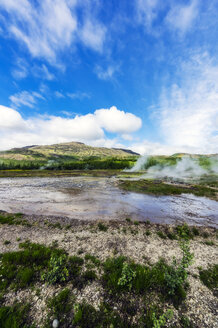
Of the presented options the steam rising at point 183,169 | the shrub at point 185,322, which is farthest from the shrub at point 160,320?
the steam rising at point 183,169

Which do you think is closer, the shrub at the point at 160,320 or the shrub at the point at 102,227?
the shrub at the point at 160,320

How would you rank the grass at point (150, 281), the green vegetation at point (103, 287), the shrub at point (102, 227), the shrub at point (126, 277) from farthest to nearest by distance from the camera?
the shrub at point (102, 227)
the shrub at point (126, 277)
the grass at point (150, 281)
the green vegetation at point (103, 287)

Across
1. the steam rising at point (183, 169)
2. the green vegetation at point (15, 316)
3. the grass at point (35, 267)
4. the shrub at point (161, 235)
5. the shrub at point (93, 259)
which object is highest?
the steam rising at point (183, 169)

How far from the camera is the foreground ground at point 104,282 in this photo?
4570mm

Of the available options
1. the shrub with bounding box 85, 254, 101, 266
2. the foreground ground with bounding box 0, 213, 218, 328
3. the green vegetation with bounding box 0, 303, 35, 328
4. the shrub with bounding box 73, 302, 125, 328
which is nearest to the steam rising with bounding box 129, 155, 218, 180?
the foreground ground with bounding box 0, 213, 218, 328

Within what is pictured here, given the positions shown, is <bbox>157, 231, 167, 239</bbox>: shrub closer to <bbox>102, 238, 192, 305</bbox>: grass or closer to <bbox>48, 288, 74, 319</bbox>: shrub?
<bbox>102, 238, 192, 305</bbox>: grass

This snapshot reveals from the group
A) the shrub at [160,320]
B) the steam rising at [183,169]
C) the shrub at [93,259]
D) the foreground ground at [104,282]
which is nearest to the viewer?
the shrub at [160,320]

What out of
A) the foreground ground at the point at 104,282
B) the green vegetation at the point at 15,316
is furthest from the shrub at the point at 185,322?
the green vegetation at the point at 15,316

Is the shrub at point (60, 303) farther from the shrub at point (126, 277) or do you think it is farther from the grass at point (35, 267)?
the shrub at point (126, 277)

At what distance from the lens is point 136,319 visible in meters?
4.59

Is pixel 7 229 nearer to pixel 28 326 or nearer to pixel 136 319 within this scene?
pixel 28 326

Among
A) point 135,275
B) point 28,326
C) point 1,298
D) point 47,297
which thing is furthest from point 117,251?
point 1,298

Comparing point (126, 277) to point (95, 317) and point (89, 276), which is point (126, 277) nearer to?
point (89, 276)

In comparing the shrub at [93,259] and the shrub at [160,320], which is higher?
the shrub at [160,320]
